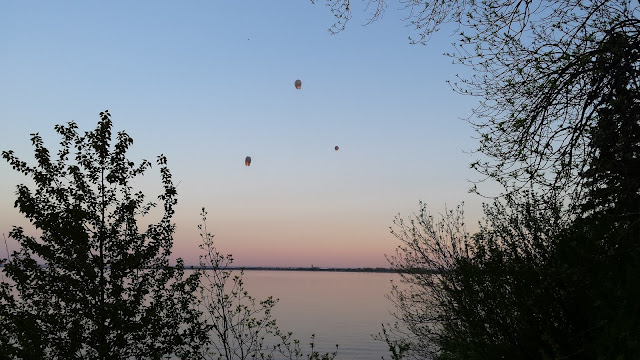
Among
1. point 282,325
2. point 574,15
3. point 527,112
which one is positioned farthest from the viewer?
point 282,325

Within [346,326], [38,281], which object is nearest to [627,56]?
[38,281]

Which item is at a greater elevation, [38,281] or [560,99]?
[560,99]

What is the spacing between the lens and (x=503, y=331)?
28.7ft

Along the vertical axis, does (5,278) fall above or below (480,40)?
below

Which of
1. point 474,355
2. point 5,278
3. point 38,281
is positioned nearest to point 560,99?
point 474,355

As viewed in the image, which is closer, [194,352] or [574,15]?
[574,15]

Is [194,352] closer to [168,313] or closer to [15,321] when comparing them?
[168,313]

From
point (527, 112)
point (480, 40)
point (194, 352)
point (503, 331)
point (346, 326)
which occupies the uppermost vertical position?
point (480, 40)

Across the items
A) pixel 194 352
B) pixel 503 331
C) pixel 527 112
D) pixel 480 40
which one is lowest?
pixel 194 352

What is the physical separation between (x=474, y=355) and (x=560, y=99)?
16.3 ft

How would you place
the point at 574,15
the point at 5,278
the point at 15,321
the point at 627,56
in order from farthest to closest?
the point at 5,278
the point at 15,321
the point at 574,15
the point at 627,56

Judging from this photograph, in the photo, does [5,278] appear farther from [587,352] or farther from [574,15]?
[574,15]

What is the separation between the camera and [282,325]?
210ft

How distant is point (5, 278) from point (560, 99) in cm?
1363
